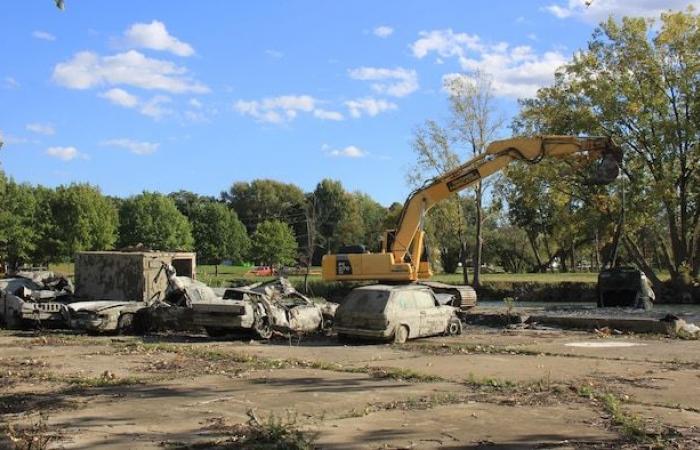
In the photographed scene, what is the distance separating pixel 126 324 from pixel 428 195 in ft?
34.3

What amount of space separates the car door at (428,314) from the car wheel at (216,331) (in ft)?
17.2

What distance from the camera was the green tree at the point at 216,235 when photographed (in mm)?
92812

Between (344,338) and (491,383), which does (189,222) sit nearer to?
(344,338)

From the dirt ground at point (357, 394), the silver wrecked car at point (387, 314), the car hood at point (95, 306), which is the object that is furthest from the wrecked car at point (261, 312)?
the car hood at point (95, 306)

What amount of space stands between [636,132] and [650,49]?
465cm

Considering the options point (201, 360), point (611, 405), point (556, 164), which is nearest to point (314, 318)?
point (201, 360)

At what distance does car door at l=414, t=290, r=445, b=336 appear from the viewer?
18500mm

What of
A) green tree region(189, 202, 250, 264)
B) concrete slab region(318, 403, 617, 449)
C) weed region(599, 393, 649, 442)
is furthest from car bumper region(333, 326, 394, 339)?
green tree region(189, 202, 250, 264)

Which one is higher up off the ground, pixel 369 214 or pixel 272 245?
pixel 369 214

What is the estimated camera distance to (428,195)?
24141mm

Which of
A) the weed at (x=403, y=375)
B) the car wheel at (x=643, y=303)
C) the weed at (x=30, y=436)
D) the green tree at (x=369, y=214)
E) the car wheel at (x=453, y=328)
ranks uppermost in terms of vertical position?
the green tree at (x=369, y=214)

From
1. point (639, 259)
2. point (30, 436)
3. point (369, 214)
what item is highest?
point (369, 214)

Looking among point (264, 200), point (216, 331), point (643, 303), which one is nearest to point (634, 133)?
point (643, 303)

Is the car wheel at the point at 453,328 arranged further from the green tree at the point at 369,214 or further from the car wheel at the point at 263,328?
the green tree at the point at 369,214
